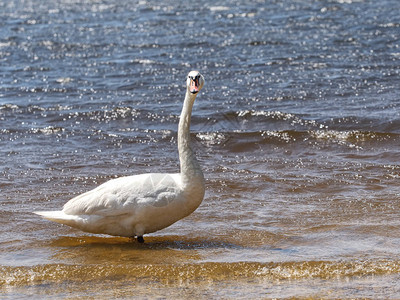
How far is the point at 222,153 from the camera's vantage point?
12.5 m

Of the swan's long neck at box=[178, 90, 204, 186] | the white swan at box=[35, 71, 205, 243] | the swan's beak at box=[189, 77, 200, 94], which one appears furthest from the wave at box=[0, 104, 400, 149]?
the swan's beak at box=[189, 77, 200, 94]

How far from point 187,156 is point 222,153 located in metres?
5.17

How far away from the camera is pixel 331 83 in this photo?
17594 mm

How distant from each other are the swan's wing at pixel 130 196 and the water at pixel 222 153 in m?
0.41

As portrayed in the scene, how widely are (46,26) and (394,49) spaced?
17.1 metres

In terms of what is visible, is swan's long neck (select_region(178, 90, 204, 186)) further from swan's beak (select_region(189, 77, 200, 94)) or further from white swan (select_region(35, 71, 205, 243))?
swan's beak (select_region(189, 77, 200, 94))

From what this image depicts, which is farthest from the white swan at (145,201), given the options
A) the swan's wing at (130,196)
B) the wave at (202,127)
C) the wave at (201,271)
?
the wave at (202,127)

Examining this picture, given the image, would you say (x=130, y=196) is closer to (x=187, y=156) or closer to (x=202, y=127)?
(x=187, y=156)

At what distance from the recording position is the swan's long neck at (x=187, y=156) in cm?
723

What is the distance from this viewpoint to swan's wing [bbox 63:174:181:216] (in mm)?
7168

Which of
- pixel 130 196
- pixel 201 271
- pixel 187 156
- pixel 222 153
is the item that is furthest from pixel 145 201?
pixel 222 153

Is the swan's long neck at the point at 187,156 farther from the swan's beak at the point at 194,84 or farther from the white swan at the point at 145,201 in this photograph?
the swan's beak at the point at 194,84

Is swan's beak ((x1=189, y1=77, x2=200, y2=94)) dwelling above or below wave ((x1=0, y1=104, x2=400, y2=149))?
above

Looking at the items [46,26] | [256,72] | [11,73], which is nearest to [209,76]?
[256,72]
